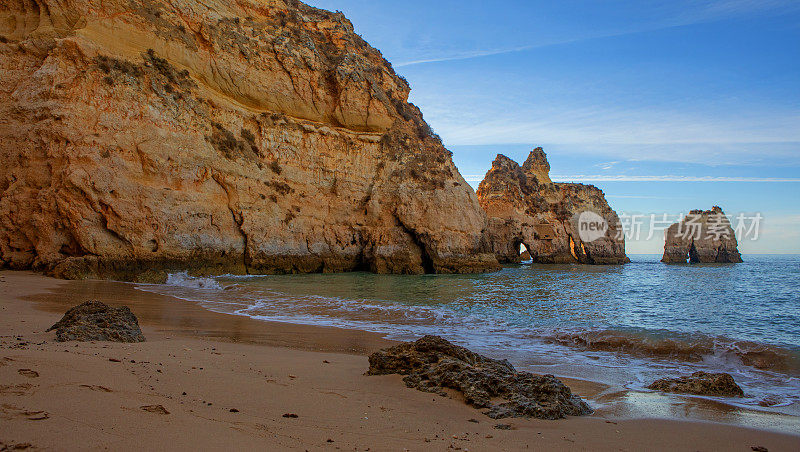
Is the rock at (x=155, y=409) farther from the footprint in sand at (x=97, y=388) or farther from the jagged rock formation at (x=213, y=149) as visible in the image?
the jagged rock formation at (x=213, y=149)

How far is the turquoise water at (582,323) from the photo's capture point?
20.9ft

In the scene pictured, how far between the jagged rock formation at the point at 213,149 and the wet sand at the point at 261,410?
45.3 ft

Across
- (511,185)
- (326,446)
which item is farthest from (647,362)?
(511,185)

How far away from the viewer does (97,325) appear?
5.28 m

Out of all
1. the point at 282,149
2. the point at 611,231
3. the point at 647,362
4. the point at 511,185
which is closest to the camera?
the point at 647,362

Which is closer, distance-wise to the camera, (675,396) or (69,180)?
(675,396)

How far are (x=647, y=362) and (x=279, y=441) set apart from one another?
618 centimetres

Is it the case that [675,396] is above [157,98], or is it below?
below

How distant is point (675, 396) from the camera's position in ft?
15.5

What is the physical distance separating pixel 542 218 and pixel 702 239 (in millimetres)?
27262

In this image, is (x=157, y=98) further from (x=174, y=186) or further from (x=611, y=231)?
(x=611, y=231)

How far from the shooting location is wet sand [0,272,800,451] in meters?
2.46

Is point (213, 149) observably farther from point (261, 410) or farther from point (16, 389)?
point (261, 410)

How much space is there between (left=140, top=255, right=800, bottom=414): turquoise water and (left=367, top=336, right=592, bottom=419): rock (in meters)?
1.88
